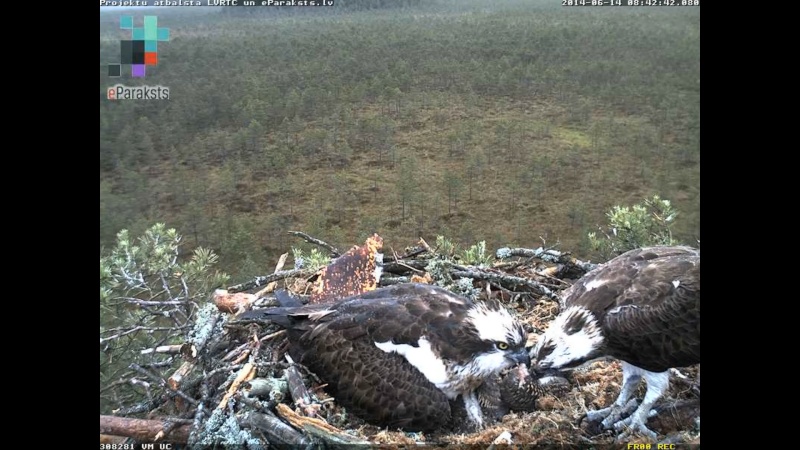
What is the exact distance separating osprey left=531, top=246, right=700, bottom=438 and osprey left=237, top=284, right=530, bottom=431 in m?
0.28

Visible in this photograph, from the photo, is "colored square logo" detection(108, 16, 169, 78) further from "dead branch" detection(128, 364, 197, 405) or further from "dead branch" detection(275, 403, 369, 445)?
"dead branch" detection(275, 403, 369, 445)

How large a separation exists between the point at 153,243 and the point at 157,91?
3.37ft

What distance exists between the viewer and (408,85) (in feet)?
14.2

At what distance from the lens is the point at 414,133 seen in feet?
14.1

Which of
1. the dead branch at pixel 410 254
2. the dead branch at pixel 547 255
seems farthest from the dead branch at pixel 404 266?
the dead branch at pixel 547 255

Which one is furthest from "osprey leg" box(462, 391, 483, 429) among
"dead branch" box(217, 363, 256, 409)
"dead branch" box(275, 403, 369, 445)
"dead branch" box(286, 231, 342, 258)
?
"dead branch" box(286, 231, 342, 258)

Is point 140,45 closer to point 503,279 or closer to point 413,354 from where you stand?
point 413,354

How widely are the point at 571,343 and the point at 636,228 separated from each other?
1349 mm

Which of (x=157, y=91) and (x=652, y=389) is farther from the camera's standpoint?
(x=157, y=91)

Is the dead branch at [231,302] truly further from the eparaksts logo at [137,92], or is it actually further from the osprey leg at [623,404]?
the osprey leg at [623,404]

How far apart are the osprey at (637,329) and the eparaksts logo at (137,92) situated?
290 cm

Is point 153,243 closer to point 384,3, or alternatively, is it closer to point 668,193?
point 384,3

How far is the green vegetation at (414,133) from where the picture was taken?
153 inches

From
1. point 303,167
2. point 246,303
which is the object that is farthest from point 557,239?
point 246,303
